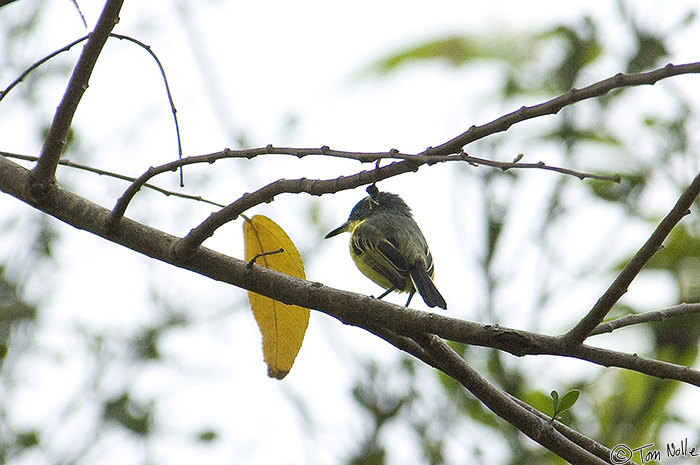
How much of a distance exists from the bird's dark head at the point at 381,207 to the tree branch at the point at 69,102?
2.96 metres

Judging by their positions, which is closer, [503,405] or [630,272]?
[630,272]

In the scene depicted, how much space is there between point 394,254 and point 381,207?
0.73m

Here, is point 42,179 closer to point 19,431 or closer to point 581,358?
point 581,358

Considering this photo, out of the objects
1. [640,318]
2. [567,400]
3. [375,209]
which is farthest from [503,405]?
[375,209]

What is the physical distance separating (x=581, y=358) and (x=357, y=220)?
10.7ft

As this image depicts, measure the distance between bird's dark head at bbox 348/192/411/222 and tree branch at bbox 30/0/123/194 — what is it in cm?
296

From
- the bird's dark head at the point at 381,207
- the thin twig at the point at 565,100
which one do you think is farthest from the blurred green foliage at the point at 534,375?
the thin twig at the point at 565,100

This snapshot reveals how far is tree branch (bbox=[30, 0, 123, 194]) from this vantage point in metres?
1.63

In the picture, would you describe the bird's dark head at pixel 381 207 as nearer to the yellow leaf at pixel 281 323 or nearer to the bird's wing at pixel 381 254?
the bird's wing at pixel 381 254

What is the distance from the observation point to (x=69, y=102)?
1.70 metres

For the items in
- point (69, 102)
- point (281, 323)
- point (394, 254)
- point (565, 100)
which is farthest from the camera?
point (394, 254)

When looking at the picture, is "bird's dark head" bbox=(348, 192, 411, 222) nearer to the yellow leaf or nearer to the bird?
the bird

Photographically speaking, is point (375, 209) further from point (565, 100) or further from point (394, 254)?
point (565, 100)

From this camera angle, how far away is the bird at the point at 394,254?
391 centimetres
